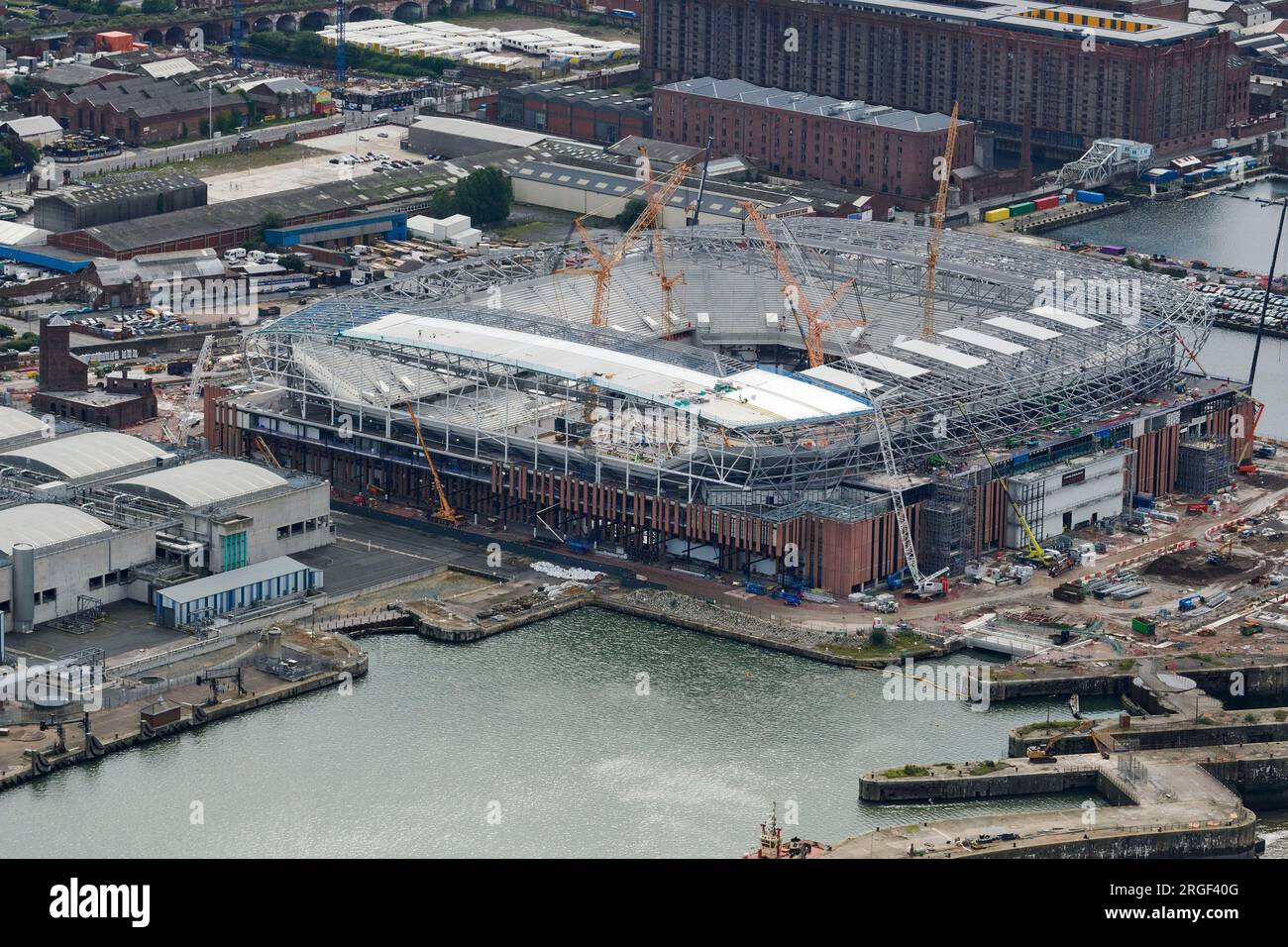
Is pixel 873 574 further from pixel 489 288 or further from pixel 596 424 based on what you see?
pixel 489 288

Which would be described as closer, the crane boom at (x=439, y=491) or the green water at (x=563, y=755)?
the green water at (x=563, y=755)

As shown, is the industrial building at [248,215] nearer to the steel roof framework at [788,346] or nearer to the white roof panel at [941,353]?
the steel roof framework at [788,346]

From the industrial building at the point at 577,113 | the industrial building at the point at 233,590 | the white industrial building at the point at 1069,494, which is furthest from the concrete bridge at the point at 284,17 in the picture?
the white industrial building at the point at 1069,494

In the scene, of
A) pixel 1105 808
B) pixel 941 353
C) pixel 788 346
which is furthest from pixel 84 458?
pixel 1105 808

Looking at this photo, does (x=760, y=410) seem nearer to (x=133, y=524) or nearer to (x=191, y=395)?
(x=133, y=524)

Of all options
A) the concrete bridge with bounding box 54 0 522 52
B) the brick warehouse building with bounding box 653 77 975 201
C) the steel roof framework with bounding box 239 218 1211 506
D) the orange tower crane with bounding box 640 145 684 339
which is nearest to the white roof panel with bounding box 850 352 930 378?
the steel roof framework with bounding box 239 218 1211 506

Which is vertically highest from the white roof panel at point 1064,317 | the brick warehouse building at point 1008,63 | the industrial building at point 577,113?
the brick warehouse building at point 1008,63

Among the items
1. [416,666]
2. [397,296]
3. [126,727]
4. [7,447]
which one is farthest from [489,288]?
[126,727]

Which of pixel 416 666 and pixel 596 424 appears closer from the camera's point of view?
pixel 416 666
